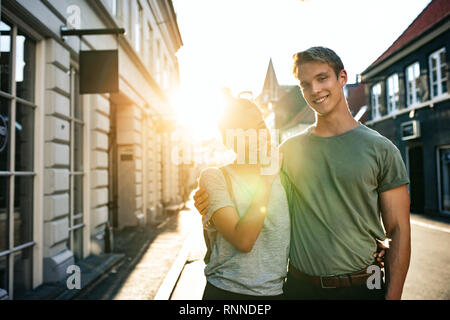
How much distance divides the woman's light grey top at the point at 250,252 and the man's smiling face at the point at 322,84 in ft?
1.64

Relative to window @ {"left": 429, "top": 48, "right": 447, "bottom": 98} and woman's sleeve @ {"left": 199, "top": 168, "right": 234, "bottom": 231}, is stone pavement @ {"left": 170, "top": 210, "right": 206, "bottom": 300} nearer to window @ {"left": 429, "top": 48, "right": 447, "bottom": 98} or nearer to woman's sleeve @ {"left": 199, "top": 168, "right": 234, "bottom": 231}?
woman's sleeve @ {"left": 199, "top": 168, "right": 234, "bottom": 231}

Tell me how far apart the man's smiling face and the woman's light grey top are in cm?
50

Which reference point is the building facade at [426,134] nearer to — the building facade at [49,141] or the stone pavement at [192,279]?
the stone pavement at [192,279]

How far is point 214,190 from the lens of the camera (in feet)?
5.21

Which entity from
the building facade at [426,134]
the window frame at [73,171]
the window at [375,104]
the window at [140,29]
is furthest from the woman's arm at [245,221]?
the window at [140,29]

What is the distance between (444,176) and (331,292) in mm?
13239

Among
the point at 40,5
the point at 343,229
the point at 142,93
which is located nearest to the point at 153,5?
the point at 142,93

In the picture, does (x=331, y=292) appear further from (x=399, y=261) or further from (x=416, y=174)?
(x=416, y=174)

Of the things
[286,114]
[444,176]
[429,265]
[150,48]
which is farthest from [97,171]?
[444,176]

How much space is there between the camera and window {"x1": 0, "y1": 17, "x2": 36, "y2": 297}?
3986 millimetres

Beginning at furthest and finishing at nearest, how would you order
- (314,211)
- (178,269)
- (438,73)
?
(438,73) → (178,269) → (314,211)

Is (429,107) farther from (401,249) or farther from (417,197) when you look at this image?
(401,249)

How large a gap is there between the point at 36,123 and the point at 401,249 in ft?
15.7
